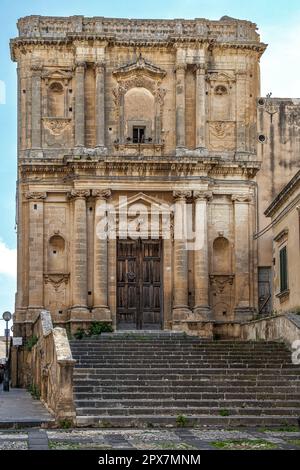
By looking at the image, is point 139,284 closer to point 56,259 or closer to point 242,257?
point 56,259

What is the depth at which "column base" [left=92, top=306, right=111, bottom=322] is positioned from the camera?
34.1m

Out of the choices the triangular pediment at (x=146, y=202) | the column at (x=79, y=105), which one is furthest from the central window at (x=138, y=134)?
the triangular pediment at (x=146, y=202)

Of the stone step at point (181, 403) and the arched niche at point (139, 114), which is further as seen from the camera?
the arched niche at point (139, 114)

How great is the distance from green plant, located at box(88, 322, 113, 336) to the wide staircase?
3.68m

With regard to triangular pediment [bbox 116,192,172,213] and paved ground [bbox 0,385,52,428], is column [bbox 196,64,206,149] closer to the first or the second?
triangular pediment [bbox 116,192,172,213]

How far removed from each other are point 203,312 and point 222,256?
8.21 feet

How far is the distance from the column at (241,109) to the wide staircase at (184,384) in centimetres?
925

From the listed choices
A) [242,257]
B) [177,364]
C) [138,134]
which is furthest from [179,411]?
[138,134]

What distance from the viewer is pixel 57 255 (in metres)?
35.4

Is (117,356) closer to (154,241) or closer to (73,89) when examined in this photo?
(154,241)

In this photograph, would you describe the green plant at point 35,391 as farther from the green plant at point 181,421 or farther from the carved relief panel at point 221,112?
the carved relief panel at point 221,112

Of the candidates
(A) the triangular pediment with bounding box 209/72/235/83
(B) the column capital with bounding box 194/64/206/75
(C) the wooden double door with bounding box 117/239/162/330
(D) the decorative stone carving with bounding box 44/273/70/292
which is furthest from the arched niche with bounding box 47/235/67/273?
(A) the triangular pediment with bounding box 209/72/235/83

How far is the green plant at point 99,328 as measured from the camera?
Result: 110ft
